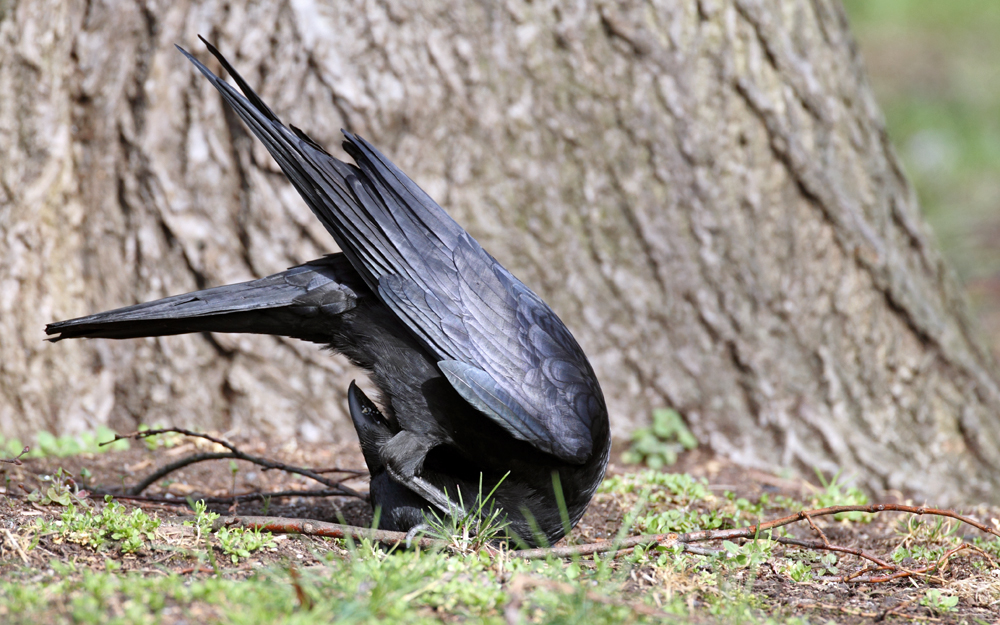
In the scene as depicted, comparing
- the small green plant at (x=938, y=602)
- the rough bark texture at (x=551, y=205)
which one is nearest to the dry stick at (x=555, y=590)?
the small green plant at (x=938, y=602)

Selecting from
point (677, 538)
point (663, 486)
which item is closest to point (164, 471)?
point (677, 538)

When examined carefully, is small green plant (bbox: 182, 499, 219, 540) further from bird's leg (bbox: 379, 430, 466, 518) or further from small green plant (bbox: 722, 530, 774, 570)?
small green plant (bbox: 722, 530, 774, 570)

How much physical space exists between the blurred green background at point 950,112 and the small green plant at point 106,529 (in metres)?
5.38

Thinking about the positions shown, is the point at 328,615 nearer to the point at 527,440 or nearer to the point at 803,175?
the point at 527,440

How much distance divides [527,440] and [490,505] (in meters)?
0.33

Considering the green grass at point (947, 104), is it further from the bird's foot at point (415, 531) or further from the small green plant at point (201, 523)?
the small green plant at point (201, 523)

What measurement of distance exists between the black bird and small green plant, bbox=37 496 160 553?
63 cm

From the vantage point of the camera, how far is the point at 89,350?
4121 millimetres

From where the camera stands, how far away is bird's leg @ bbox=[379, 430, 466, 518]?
2697 mm

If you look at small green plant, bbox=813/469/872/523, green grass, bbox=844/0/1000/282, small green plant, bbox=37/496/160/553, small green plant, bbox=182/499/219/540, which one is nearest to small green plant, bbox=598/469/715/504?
small green plant, bbox=813/469/872/523

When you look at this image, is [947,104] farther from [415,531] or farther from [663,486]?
[415,531]

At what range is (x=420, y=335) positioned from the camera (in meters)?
2.67

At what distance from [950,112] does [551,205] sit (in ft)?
30.6

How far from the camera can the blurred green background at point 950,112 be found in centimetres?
820
